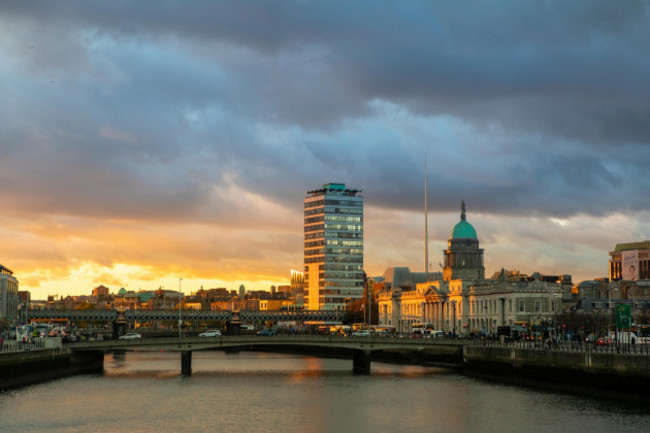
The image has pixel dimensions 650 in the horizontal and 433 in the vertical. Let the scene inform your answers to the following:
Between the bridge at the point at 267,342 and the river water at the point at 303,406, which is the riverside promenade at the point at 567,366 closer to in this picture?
the river water at the point at 303,406

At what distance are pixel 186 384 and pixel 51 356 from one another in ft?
59.3

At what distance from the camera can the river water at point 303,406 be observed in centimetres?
7712

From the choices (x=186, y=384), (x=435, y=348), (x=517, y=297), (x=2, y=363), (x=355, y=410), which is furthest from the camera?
(x=517, y=297)

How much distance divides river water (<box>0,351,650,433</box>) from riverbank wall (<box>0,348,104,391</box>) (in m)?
2.37

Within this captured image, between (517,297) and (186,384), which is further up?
(517,297)

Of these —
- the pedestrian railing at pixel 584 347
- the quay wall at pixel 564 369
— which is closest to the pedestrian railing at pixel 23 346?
the quay wall at pixel 564 369

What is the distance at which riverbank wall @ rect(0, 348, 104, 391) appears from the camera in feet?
326

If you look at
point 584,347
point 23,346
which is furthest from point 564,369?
point 23,346

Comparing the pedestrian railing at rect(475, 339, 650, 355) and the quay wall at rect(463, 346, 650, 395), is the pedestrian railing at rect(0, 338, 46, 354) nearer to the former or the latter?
the quay wall at rect(463, 346, 650, 395)

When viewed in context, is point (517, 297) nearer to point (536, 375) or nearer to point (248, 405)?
point (536, 375)

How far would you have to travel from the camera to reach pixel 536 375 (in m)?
104

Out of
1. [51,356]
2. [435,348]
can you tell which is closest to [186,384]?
[51,356]

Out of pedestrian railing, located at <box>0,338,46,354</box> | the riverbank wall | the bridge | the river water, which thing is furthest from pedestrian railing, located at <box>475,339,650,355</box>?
pedestrian railing, located at <box>0,338,46,354</box>

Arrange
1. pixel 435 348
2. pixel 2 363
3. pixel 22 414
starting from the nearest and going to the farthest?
pixel 22 414
pixel 2 363
pixel 435 348
